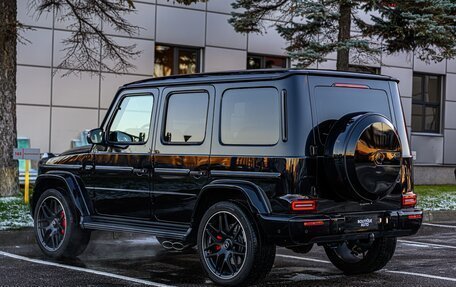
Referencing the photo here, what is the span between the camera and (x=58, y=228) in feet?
30.5

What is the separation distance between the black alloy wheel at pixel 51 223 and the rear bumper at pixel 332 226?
3.12 metres

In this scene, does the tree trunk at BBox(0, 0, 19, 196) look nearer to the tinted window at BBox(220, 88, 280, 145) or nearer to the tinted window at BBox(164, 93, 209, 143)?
the tinted window at BBox(164, 93, 209, 143)

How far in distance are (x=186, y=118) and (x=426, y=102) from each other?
735 inches

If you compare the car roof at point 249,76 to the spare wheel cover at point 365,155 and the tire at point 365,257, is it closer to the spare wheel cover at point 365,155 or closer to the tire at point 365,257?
the spare wheel cover at point 365,155

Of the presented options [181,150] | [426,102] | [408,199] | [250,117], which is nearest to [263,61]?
[426,102]

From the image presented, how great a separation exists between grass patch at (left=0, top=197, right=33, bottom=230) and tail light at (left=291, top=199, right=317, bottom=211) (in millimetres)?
5373

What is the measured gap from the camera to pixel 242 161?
739cm

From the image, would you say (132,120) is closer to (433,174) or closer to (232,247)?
(232,247)

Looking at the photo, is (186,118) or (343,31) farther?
(343,31)

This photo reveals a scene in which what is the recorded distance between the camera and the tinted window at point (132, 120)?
337 inches

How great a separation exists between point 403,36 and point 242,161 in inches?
434

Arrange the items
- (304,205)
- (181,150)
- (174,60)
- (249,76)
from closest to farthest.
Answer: (304,205) < (249,76) < (181,150) < (174,60)

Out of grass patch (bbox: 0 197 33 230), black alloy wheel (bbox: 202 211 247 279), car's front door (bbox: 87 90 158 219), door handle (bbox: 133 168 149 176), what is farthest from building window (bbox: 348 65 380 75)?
black alloy wheel (bbox: 202 211 247 279)

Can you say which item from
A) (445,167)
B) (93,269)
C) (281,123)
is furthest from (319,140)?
(445,167)
